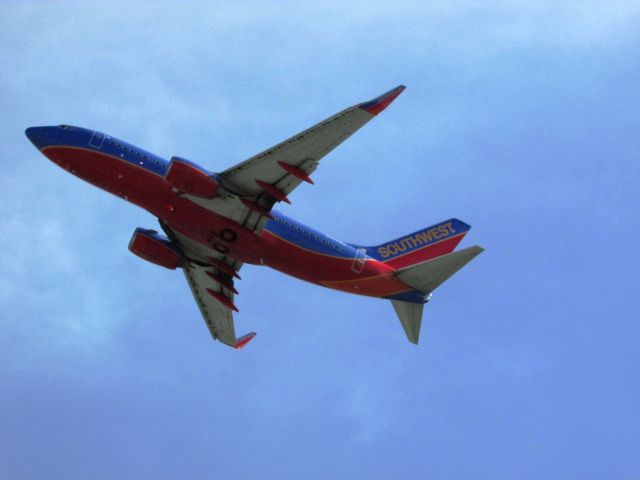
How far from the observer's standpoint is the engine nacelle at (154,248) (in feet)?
223

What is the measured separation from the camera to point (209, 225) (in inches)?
2431

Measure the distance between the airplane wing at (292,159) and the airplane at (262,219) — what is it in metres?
0.06

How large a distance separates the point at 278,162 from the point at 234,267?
13845mm

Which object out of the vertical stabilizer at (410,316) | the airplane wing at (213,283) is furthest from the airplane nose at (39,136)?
the vertical stabilizer at (410,316)

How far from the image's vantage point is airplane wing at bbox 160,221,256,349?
68.6m

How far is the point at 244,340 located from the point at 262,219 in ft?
53.7

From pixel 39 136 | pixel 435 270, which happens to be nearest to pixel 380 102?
pixel 435 270

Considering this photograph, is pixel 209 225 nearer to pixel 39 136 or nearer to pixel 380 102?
pixel 39 136

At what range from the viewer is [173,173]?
58594 mm

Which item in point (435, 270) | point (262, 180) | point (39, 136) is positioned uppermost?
point (39, 136)

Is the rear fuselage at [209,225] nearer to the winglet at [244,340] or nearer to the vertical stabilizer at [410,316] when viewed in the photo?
the vertical stabilizer at [410,316]

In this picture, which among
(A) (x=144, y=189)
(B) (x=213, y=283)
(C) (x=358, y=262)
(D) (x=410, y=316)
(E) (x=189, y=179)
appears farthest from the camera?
(B) (x=213, y=283)

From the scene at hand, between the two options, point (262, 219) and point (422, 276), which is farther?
point (422, 276)

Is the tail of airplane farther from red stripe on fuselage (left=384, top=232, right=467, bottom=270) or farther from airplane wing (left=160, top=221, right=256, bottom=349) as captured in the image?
airplane wing (left=160, top=221, right=256, bottom=349)
